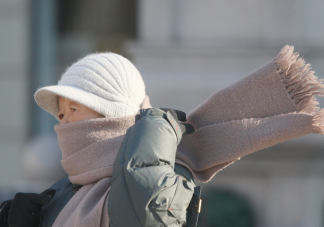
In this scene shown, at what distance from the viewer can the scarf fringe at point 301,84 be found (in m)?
1.72

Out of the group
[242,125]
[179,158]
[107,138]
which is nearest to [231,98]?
[242,125]

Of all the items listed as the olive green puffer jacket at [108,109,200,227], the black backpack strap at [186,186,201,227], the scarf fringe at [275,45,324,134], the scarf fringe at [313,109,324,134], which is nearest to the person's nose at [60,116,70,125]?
the olive green puffer jacket at [108,109,200,227]

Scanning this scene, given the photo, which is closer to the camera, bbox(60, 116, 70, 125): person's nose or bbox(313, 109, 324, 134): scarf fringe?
bbox(313, 109, 324, 134): scarf fringe

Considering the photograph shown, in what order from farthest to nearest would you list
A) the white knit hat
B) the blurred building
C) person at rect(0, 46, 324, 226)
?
the blurred building → the white knit hat → person at rect(0, 46, 324, 226)

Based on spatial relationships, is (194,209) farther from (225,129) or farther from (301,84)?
(301,84)

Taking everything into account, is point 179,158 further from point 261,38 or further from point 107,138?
point 261,38

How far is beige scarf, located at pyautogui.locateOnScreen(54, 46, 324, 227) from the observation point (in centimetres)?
173

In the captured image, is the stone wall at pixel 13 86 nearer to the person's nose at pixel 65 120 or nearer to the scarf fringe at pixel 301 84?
the person's nose at pixel 65 120

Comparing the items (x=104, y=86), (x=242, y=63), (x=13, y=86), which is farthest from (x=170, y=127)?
(x=13, y=86)

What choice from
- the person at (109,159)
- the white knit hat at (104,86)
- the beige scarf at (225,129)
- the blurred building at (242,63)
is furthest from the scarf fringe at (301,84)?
the blurred building at (242,63)

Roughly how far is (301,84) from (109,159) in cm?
82

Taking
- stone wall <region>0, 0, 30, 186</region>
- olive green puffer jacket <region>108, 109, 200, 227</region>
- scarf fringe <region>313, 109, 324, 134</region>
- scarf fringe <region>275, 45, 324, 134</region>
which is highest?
scarf fringe <region>275, 45, 324, 134</region>

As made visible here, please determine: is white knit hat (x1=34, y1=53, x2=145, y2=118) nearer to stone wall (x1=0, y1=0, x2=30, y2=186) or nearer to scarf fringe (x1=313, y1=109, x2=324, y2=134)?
scarf fringe (x1=313, y1=109, x2=324, y2=134)

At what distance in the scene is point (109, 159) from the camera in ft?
5.81
